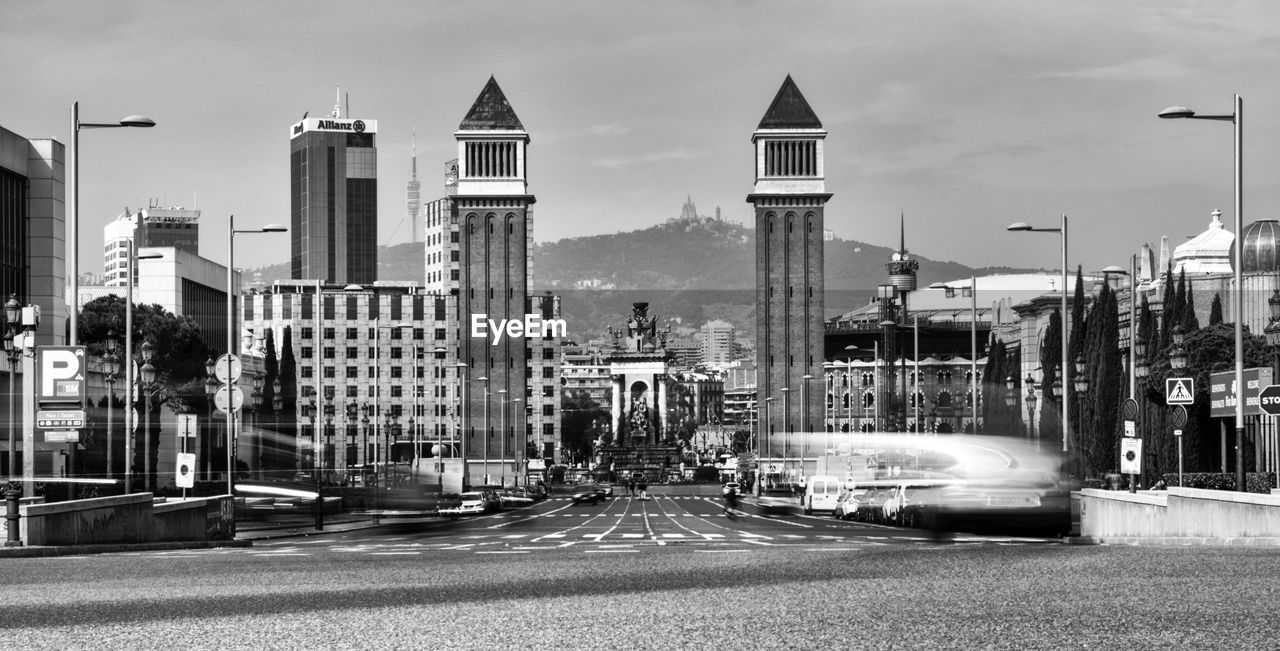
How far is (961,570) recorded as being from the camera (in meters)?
18.2

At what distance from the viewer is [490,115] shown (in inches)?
5477

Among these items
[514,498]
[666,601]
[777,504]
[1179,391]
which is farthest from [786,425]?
[666,601]

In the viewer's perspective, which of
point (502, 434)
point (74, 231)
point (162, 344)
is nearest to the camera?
point (74, 231)

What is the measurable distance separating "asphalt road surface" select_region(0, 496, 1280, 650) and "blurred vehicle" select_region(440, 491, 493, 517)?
4517 cm

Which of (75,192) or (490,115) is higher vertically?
(490,115)

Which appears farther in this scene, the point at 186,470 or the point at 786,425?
the point at 786,425

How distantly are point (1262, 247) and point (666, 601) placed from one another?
8592 centimetres

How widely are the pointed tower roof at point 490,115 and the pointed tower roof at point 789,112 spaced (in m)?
20.7

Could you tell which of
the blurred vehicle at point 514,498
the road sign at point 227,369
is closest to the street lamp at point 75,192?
the road sign at point 227,369

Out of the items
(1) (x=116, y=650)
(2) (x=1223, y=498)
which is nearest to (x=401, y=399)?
(2) (x=1223, y=498)

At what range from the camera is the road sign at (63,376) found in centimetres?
3241

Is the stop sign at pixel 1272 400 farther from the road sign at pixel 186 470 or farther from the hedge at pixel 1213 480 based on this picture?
the road sign at pixel 186 470

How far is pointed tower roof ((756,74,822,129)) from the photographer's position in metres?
138

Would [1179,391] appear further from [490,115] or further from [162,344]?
[490,115]
